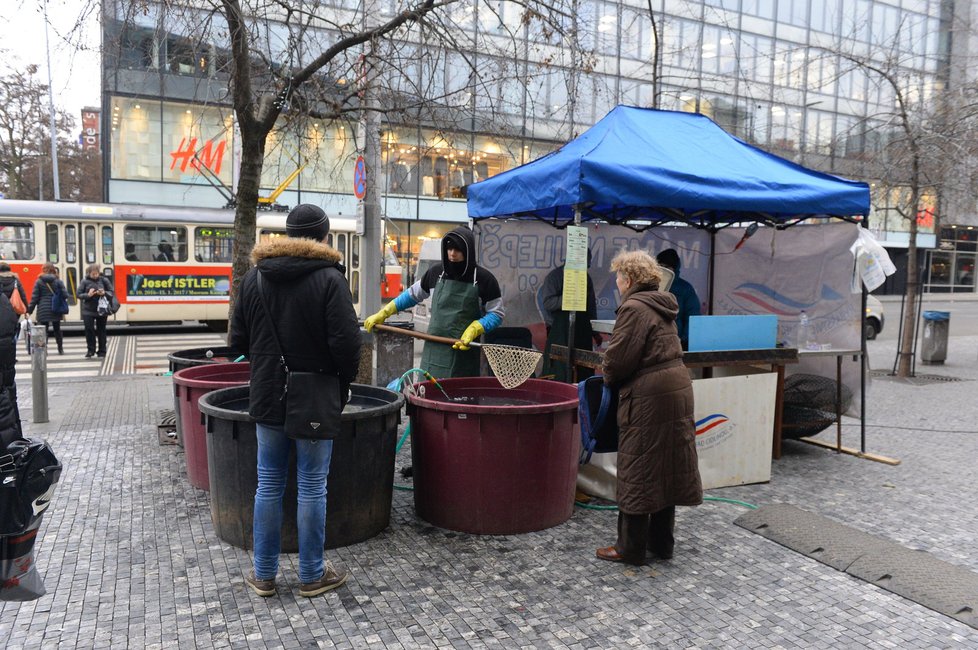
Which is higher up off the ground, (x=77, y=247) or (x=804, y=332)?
(x=77, y=247)

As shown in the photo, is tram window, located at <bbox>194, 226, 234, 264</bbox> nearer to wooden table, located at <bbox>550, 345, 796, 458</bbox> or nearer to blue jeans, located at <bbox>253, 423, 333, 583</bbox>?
wooden table, located at <bbox>550, 345, 796, 458</bbox>

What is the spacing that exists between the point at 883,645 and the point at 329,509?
3000 millimetres

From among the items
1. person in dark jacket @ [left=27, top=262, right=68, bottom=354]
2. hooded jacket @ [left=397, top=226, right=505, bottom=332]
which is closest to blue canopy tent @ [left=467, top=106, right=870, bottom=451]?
hooded jacket @ [left=397, top=226, right=505, bottom=332]

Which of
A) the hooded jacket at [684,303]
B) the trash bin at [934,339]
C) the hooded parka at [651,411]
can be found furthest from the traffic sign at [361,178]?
the trash bin at [934,339]

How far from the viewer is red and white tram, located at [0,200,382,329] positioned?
1600 centimetres

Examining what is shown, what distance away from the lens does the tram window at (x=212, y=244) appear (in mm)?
17094

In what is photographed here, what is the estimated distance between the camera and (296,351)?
11.8 ft

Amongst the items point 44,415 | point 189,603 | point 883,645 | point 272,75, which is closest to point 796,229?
point 883,645

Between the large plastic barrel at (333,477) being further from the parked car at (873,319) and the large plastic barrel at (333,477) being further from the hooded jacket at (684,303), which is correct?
the parked car at (873,319)

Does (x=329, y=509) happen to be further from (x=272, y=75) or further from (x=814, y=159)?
(x=814, y=159)

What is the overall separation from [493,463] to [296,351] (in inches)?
60.3

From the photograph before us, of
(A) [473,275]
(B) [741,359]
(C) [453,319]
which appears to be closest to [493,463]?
(C) [453,319]

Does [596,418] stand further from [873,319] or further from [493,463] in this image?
[873,319]

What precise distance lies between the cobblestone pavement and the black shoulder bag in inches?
35.2
